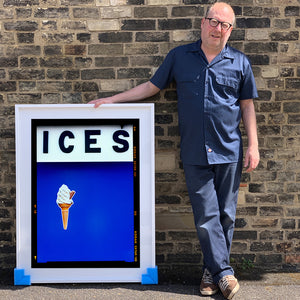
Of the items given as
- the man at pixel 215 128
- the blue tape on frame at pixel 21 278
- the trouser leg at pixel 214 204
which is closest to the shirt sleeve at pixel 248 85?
the man at pixel 215 128

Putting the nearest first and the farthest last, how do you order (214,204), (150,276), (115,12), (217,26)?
1. (217,26)
2. (214,204)
3. (150,276)
4. (115,12)

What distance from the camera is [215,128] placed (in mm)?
3570

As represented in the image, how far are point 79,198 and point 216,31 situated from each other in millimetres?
1763

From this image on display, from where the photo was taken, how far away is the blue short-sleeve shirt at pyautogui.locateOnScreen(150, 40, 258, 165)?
3566 millimetres

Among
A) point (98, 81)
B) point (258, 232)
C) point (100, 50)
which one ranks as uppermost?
point (100, 50)

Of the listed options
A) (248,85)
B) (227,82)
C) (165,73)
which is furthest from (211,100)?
(165,73)

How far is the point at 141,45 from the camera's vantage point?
400 cm

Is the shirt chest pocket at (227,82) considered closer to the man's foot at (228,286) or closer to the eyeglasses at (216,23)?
the eyeglasses at (216,23)

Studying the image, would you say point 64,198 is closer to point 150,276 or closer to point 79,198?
point 79,198

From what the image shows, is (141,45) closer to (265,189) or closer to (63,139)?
(63,139)

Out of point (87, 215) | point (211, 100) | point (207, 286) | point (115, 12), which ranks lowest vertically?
point (207, 286)

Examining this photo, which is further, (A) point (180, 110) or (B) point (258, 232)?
(B) point (258, 232)

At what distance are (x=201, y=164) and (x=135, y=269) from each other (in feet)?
3.43

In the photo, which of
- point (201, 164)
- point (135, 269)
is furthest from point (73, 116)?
point (135, 269)
